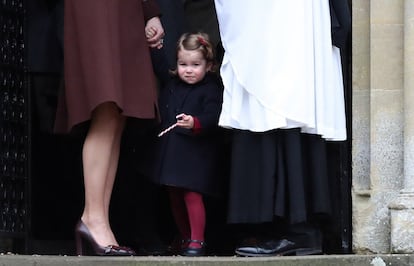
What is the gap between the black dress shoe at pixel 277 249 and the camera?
7039mm

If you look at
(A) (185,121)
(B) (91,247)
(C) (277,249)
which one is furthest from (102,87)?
(C) (277,249)

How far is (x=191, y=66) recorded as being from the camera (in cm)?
729

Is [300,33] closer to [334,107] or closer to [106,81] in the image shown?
[334,107]

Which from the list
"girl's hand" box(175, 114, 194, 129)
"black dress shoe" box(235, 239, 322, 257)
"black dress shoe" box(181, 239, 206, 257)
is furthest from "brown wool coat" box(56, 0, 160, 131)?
"black dress shoe" box(235, 239, 322, 257)

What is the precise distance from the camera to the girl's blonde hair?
7.29m

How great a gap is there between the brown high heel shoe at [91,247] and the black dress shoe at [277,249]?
51 centimetres

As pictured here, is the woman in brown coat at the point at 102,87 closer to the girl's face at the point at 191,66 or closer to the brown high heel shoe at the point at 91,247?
the brown high heel shoe at the point at 91,247

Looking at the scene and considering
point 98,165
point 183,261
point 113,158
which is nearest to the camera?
point 183,261

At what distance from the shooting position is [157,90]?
7.43 meters

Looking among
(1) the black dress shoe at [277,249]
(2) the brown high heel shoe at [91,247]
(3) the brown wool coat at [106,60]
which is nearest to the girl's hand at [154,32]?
(3) the brown wool coat at [106,60]

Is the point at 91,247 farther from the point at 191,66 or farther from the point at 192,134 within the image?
the point at 191,66

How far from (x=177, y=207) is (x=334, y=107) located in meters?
0.88

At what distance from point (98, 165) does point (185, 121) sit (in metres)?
0.44

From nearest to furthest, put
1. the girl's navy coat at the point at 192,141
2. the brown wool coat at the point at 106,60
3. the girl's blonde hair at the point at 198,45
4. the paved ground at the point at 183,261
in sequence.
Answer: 1. the paved ground at the point at 183,261
2. the brown wool coat at the point at 106,60
3. the girl's navy coat at the point at 192,141
4. the girl's blonde hair at the point at 198,45
